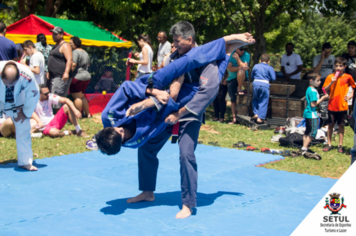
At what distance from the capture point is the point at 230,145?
8320 millimetres

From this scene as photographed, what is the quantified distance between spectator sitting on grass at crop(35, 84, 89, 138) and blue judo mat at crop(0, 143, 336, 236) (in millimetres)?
1579

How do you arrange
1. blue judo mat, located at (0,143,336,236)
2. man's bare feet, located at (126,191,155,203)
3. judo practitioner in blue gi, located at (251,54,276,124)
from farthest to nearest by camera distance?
judo practitioner in blue gi, located at (251,54,276,124)
man's bare feet, located at (126,191,155,203)
blue judo mat, located at (0,143,336,236)

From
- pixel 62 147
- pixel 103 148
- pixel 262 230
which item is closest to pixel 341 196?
pixel 262 230

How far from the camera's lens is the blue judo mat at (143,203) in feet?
13.2

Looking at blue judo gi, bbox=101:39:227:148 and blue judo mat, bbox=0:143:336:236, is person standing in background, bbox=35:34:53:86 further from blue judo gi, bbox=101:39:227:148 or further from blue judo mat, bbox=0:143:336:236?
blue judo gi, bbox=101:39:227:148

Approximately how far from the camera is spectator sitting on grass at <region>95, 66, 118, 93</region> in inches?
461

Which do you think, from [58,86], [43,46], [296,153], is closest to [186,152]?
[296,153]

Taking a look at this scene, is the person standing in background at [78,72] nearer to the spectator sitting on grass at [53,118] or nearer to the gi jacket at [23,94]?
the spectator sitting on grass at [53,118]

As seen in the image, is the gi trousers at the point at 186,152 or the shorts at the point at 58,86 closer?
the gi trousers at the point at 186,152

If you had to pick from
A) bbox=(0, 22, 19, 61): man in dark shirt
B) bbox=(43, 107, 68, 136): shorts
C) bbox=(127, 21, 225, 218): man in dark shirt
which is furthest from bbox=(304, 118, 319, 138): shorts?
bbox=(0, 22, 19, 61): man in dark shirt

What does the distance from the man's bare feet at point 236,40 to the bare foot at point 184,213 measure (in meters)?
1.75

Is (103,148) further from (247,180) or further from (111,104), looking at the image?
(247,180)

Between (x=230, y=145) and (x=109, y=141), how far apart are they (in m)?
4.88

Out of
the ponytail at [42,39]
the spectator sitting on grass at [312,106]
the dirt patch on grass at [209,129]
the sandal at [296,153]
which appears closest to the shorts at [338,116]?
the spectator sitting on grass at [312,106]
